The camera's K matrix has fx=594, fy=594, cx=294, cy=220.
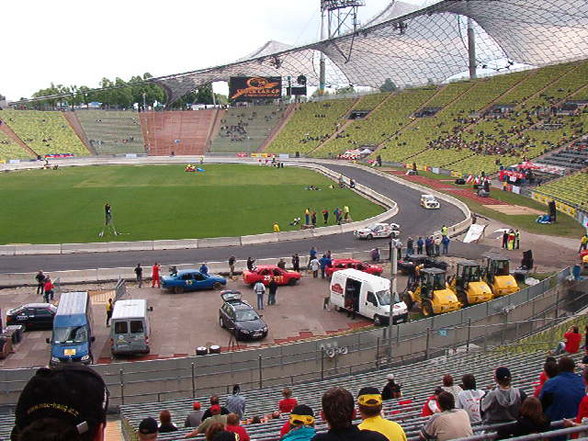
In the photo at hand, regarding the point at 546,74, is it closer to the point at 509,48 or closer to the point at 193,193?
the point at 509,48

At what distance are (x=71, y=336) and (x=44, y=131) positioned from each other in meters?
102

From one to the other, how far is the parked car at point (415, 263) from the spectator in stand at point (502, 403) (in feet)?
60.2

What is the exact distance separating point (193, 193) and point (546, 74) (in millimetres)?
62648

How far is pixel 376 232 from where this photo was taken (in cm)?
3725

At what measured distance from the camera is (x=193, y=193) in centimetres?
5638

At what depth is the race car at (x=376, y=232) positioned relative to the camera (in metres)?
36.9

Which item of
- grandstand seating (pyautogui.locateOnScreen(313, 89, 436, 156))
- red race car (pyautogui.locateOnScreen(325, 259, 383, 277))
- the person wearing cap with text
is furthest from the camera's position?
grandstand seating (pyautogui.locateOnScreen(313, 89, 436, 156))

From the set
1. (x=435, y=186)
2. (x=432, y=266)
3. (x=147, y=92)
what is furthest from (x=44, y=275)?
(x=147, y=92)

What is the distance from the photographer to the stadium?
48.6 feet

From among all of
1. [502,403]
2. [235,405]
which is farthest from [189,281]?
[502,403]

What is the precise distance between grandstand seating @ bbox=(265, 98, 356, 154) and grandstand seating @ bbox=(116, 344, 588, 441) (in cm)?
8976

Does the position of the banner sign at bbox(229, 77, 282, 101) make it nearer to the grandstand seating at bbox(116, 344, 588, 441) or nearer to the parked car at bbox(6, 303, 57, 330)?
the parked car at bbox(6, 303, 57, 330)

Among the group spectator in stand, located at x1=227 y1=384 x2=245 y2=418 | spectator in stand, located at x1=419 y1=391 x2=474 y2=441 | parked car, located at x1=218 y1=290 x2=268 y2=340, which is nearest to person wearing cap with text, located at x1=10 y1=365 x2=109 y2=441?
spectator in stand, located at x1=419 y1=391 x2=474 y2=441

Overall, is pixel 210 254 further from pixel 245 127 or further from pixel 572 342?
pixel 245 127
